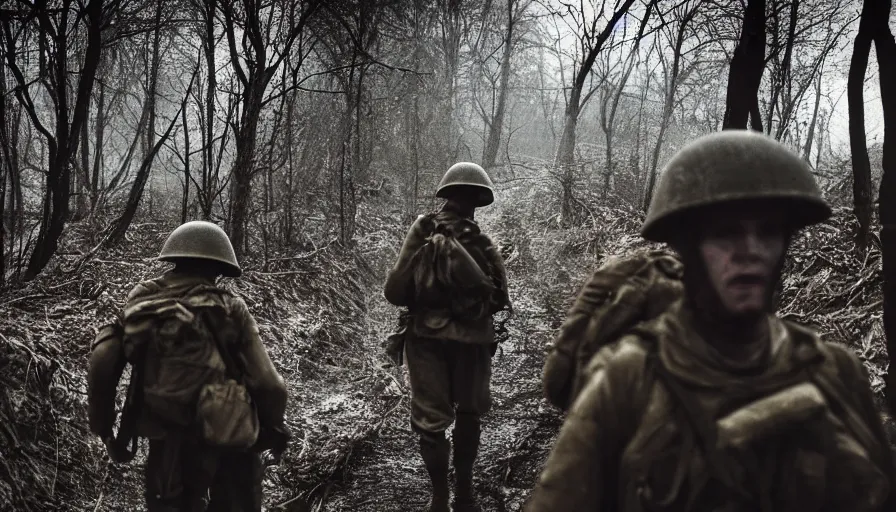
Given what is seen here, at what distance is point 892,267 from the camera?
3768 millimetres

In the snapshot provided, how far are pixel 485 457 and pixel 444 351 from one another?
4.08 ft

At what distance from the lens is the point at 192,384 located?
9.52ft

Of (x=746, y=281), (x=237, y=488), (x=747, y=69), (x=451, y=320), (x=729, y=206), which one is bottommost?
(x=237, y=488)

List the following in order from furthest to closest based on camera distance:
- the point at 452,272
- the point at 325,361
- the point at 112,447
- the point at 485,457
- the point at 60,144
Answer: the point at 325,361 < the point at 60,144 < the point at 485,457 < the point at 452,272 < the point at 112,447

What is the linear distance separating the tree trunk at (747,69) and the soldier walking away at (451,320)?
2.58m

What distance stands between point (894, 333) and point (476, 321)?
2.64 meters

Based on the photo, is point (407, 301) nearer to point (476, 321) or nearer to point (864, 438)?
point (476, 321)

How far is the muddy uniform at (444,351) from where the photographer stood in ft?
13.4

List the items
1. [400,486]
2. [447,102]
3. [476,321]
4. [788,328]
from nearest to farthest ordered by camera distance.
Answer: [788,328] < [476,321] < [400,486] < [447,102]

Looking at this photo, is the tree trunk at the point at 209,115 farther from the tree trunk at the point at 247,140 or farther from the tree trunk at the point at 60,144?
the tree trunk at the point at 60,144

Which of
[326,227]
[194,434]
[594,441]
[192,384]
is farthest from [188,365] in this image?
[326,227]

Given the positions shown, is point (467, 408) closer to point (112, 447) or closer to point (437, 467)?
point (437, 467)

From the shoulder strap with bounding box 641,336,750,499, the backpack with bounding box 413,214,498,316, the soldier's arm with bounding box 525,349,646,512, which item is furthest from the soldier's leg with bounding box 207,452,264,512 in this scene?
the shoulder strap with bounding box 641,336,750,499

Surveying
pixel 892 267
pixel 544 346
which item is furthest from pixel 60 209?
pixel 892 267
